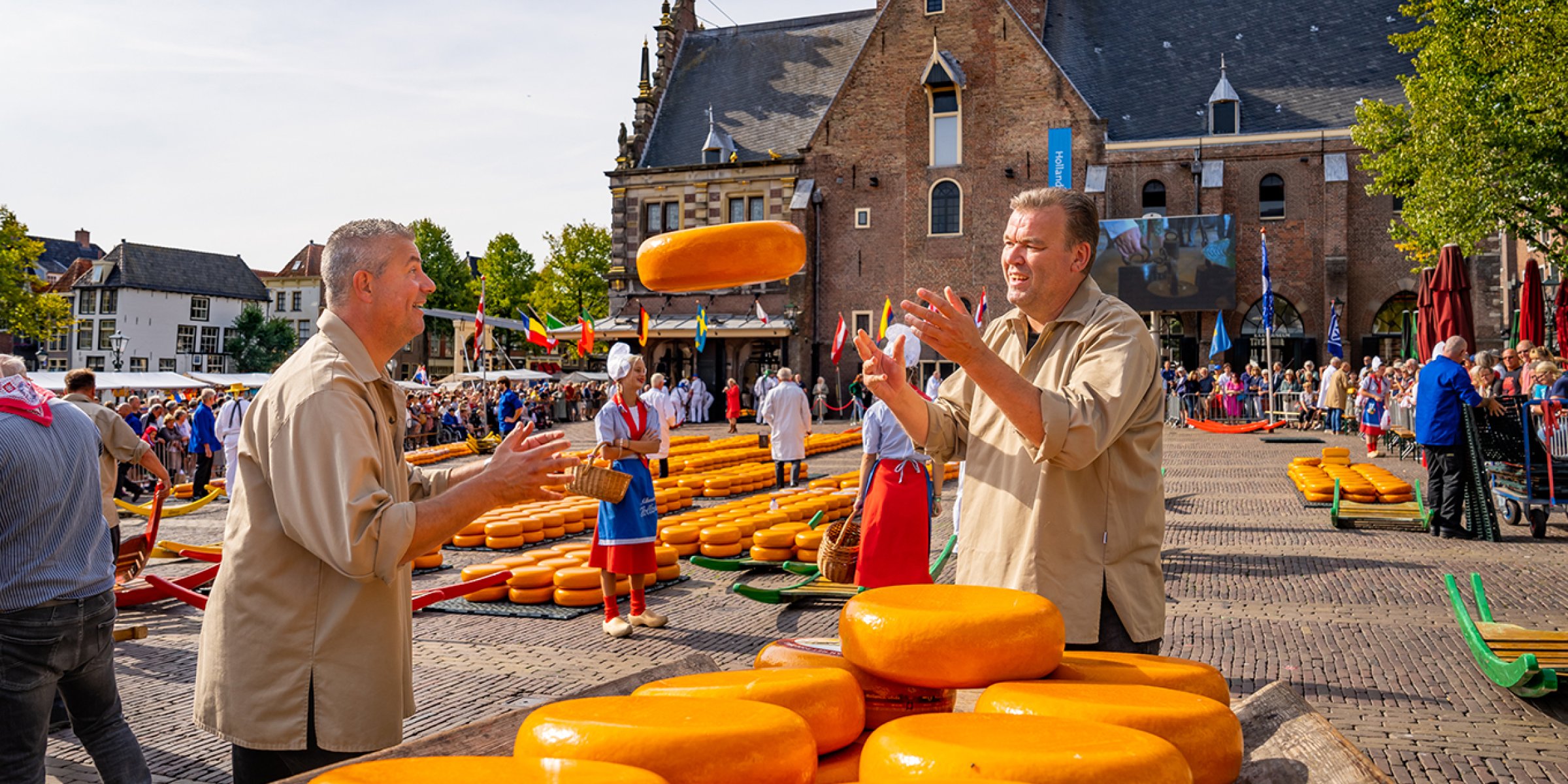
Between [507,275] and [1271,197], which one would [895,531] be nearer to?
[1271,197]

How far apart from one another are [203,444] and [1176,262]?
29.5 m

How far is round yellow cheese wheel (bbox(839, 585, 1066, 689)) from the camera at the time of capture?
206cm

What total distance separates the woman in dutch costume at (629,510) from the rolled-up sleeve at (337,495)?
502 centimetres

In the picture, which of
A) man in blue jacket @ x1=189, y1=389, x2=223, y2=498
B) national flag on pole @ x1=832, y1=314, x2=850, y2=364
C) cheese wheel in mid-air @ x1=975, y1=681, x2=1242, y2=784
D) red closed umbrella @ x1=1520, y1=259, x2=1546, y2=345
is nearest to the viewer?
cheese wheel in mid-air @ x1=975, y1=681, x2=1242, y2=784

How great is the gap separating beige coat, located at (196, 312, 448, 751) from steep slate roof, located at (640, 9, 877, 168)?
39.9 metres

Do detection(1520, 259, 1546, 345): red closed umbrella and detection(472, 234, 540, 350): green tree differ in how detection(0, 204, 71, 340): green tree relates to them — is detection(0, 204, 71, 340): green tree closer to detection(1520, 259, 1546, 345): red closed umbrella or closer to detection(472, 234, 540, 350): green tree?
detection(472, 234, 540, 350): green tree

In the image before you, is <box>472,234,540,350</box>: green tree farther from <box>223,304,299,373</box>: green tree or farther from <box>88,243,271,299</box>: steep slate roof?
<box>88,243,271,299</box>: steep slate roof

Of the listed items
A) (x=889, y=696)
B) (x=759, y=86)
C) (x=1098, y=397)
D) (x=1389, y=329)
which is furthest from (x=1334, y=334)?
(x=889, y=696)

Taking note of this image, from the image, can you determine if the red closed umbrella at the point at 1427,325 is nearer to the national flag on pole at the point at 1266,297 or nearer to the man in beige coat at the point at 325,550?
the national flag on pole at the point at 1266,297

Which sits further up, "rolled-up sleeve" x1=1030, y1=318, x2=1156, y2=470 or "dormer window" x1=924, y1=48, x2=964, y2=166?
"dormer window" x1=924, y1=48, x2=964, y2=166

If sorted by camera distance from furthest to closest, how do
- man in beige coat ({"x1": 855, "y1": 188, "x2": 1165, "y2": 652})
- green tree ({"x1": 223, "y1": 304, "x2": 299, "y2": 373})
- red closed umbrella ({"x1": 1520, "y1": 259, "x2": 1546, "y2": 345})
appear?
green tree ({"x1": 223, "y1": 304, "x2": 299, "y2": 373}), red closed umbrella ({"x1": 1520, "y1": 259, "x2": 1546, "y2": 345}), man in beige coat ({"x1": 855, "y1": 188, "x2": 1165, "y2": 652})

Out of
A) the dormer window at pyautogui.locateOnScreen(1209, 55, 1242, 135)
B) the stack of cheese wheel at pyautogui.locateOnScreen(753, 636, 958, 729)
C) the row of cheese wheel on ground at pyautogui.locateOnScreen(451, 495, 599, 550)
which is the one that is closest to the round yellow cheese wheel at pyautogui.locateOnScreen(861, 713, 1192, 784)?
the stack of cheese wheel at pyautogui.locateOnScreen(753, 636, 958, 729)

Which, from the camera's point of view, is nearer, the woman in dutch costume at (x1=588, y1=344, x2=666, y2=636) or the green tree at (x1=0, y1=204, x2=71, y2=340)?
the woman in dutch costume at (x1=588, y1=344, x2=666, y2=636)

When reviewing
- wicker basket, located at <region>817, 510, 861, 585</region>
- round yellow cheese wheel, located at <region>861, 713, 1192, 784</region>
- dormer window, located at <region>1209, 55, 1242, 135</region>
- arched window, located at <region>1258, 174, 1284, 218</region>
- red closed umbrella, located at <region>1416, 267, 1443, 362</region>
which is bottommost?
wicker basket, located at <region>817, 510, 861, 585</region>
